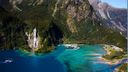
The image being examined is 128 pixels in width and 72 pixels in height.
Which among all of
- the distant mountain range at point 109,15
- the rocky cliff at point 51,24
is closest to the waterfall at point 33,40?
the rocky cliff at point 51,24

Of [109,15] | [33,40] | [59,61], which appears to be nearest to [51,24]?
[33,40]

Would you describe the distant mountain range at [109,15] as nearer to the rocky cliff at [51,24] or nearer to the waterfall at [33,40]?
the rocky cliff at [51,24]

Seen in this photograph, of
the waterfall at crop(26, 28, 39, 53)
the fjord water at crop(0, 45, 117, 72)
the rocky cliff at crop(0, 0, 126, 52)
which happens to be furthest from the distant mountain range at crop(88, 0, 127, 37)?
the waterfall at crop(26, 28, 39, 53)

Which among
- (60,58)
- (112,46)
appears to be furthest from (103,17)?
(60,58)

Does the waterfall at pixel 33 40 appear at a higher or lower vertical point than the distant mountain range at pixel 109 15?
lower

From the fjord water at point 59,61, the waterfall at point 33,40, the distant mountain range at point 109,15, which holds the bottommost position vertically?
the fjord water at point 59,61

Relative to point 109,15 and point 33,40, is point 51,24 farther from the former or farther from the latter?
point 109,15

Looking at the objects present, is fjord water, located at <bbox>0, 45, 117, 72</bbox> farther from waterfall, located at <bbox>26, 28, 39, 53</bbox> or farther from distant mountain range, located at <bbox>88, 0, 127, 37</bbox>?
distant mountain range, located at <bbox>88, 0, 127, 37</bbox>
